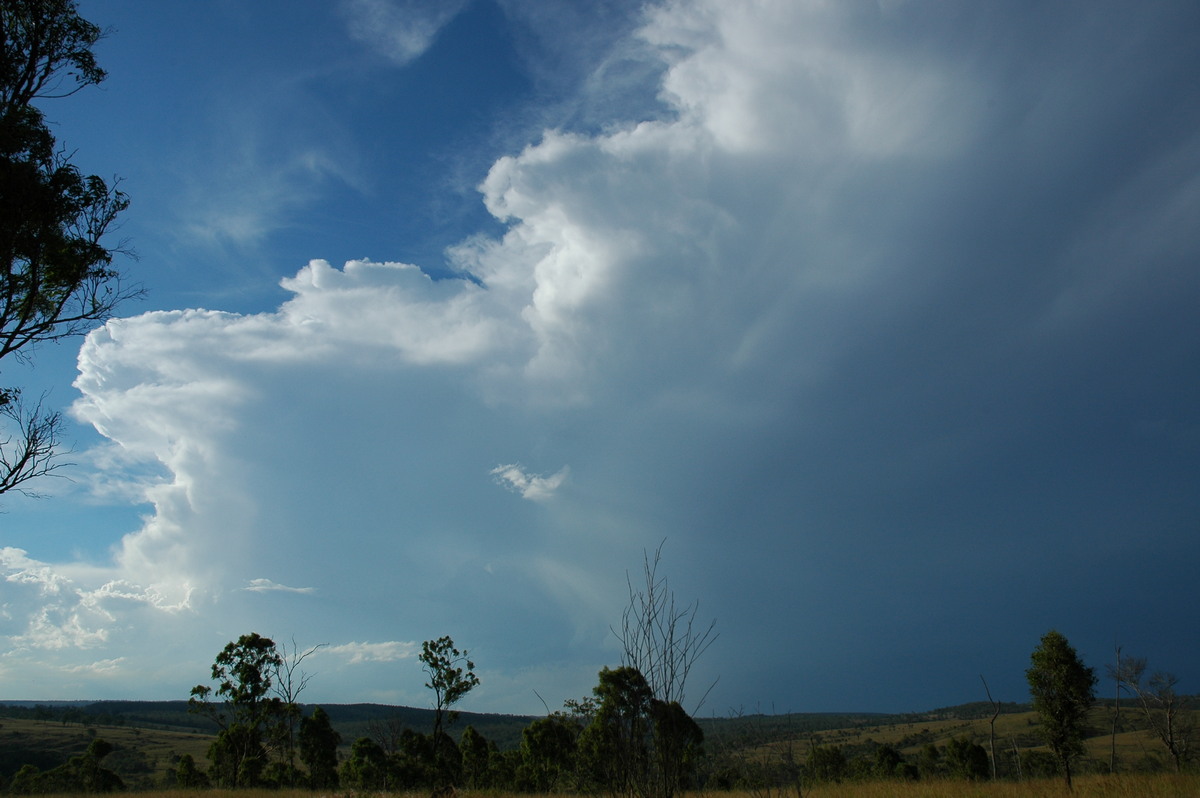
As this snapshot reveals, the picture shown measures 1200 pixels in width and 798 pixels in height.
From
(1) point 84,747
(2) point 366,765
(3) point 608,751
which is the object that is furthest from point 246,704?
(1) point 84,747

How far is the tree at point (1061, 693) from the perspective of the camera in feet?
90.4

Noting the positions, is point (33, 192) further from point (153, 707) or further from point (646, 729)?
point (153, 707)

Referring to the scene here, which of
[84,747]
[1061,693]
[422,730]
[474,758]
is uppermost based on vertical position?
[1061,693]

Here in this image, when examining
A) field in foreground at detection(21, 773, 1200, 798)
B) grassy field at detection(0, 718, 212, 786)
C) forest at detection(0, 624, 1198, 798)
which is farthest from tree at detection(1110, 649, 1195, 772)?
grassy field at detection(0, 718, 212, 786)

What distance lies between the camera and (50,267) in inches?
459

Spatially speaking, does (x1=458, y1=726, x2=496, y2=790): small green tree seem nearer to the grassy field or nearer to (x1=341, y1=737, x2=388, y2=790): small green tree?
(x1=341, y1=737, x2=388, y2=790): small green tree

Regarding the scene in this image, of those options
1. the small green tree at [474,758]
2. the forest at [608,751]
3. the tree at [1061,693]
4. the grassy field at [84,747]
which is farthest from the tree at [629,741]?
the grassy field at [84,747]

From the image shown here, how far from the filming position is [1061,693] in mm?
28000

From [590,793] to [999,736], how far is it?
96.8 meters

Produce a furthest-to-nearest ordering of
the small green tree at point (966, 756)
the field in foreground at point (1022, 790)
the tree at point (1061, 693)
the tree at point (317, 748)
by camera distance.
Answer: the small green tree at point (966, 756), the tree at point (317, 748), the tree at point (1061, 693), the field in foreground at point (1022, 790)

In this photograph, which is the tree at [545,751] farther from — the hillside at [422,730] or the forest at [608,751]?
the hillside at [422,730]

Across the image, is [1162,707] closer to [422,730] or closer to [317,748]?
[317,748]

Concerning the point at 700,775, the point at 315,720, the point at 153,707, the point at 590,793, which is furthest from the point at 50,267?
the point at 153,707

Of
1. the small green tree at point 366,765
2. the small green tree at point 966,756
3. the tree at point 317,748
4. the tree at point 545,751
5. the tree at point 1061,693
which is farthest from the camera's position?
the small green tree at point 966,756
